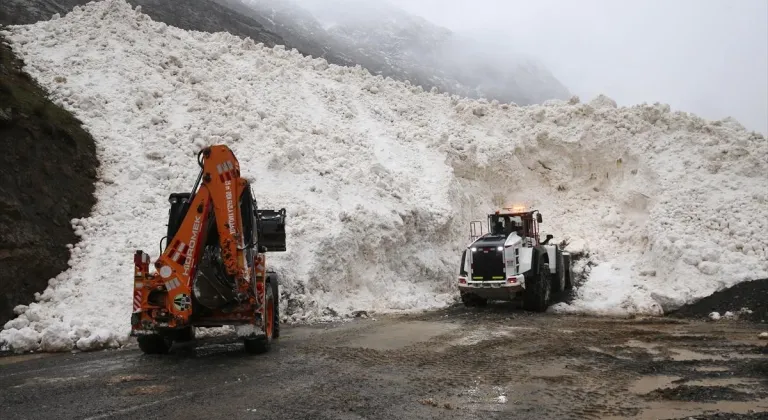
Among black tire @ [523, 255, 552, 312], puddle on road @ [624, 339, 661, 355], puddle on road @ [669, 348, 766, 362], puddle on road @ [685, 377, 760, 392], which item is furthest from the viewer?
black tire @ [523, 255, 552, 312]

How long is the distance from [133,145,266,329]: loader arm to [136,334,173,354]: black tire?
726 millimetres

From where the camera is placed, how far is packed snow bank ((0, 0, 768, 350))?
13156 mm

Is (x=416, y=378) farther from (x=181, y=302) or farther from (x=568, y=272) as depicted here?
(x=568, y=272)

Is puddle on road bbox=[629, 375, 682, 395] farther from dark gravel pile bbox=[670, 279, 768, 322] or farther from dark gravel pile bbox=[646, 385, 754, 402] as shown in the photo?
dark gravel pile bbox=[670, 279, 768, 322]

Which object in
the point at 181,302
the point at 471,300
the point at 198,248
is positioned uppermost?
the point at 198,248

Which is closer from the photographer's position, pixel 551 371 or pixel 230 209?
pixel 551 371

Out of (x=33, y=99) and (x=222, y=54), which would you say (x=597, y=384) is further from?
(x=222, y=54)

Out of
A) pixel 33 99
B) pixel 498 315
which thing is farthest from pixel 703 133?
pixel 33 99

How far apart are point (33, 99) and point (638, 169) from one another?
58.6ft

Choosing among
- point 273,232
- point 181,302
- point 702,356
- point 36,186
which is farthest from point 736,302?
point 36,186

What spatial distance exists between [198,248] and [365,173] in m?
9.43

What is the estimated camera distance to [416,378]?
7.11 metres

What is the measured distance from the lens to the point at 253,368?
771 centimetres

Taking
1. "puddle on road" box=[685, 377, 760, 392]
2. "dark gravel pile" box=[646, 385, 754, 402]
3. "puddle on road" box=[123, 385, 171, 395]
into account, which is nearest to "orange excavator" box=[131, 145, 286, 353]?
"puddle on road" box=[123, 385, 171, 395]
